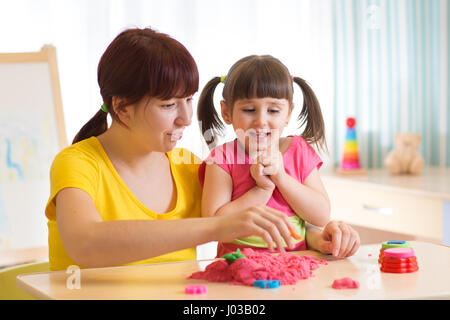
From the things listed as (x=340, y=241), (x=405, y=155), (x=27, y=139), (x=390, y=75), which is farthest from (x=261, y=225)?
(x=390, y=75)

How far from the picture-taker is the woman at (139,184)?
1.00 m

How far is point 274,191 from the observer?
1349 mm

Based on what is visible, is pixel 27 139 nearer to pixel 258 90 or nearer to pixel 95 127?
pixel 95 127

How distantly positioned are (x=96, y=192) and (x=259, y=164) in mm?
331

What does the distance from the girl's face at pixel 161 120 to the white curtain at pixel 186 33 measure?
86 centimetres

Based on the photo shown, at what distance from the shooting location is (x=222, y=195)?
4.37ft

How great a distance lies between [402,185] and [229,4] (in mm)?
977

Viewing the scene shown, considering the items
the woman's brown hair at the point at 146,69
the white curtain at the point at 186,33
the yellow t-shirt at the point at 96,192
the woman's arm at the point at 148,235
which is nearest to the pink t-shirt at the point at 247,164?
the yellow t-shirt at the point at 96,192

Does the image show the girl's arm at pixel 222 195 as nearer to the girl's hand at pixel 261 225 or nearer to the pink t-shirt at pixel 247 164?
the pink t-shirt at pixel 247 164

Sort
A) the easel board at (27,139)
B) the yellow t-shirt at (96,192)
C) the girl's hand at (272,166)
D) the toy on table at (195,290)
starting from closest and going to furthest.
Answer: the toy on table at (195,290) → the yellow t-shirt at (96,192) → the girl's hand at (272,166) → the easel board at (27,139)

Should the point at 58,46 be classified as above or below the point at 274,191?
above
